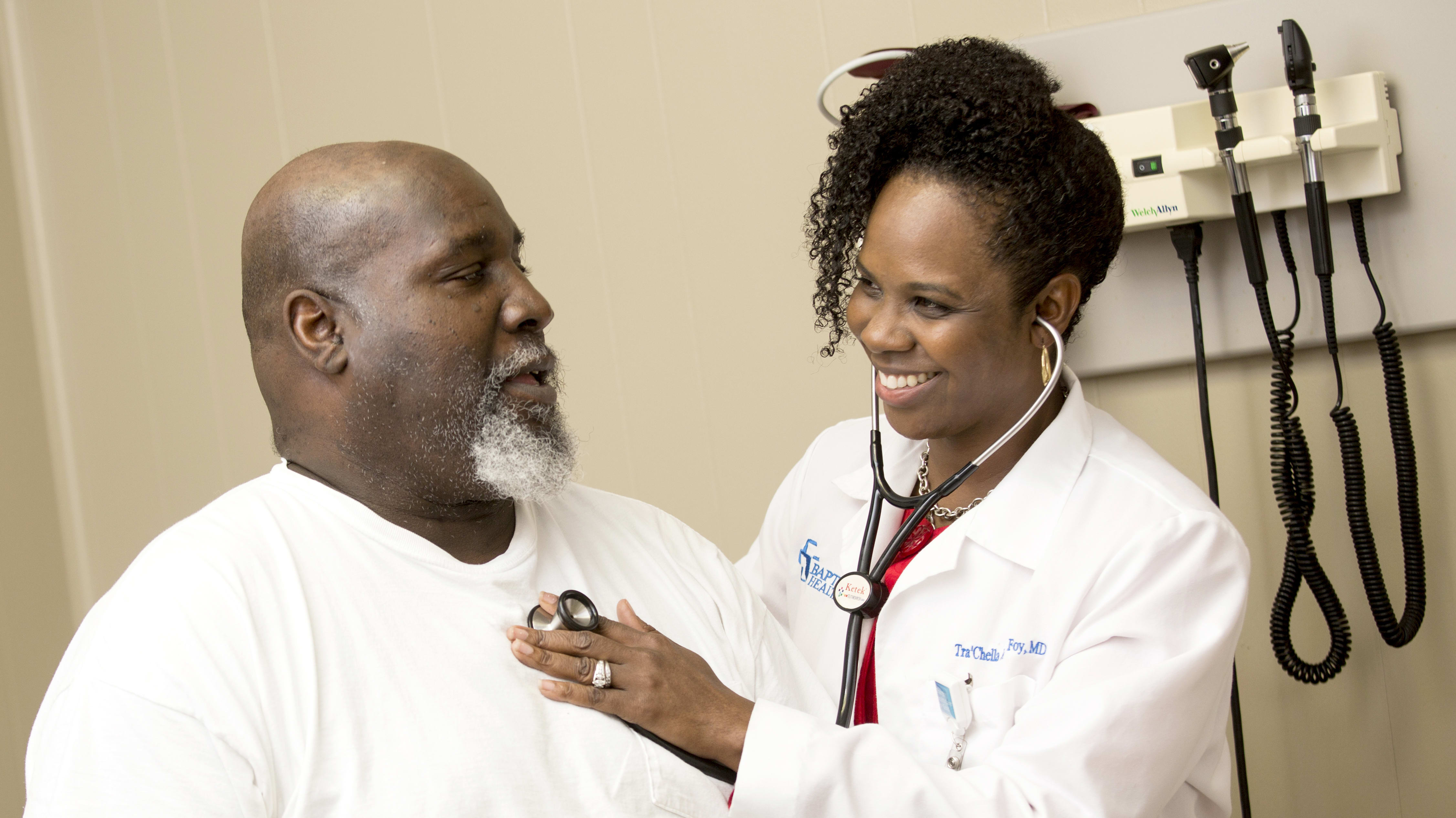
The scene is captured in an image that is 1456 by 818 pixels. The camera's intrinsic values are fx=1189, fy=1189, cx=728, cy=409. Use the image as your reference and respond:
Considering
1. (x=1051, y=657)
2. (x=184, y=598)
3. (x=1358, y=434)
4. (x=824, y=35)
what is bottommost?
(x=1051, y=657)

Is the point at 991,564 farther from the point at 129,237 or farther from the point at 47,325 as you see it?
the point at 47,325

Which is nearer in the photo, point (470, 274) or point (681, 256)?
point (470, 274)

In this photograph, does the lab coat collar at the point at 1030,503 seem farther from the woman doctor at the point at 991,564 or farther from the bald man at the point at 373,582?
the bald man at the point at 373,582

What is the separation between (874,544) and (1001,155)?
450 mm

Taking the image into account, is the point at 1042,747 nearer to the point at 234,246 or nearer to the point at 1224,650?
the point at 1224,650

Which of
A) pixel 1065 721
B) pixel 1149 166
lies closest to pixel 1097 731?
pixel 1065 721

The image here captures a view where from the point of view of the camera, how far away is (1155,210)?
1.55 m

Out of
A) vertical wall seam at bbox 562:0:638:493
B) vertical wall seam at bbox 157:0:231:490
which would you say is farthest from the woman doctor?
vertical wall seam at bbox 157:0:231:490

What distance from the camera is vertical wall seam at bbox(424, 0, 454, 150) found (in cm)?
203

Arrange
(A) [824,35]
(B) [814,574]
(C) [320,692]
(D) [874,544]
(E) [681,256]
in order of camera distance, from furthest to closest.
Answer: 1. (E) [681,256]
2. (A) [824,35]
3. (B) [814,574]
4. (D) [874,544]
5. (C) [320,692]

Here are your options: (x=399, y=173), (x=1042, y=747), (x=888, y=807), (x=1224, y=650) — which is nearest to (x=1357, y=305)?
(x=1224, y=650)

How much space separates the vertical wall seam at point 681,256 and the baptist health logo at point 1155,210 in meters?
0.71

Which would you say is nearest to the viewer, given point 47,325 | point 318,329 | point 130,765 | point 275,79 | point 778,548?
point 130,765

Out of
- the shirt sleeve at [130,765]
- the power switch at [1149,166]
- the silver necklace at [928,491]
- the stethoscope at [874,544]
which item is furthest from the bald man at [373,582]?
the power switch at [1149,166]
